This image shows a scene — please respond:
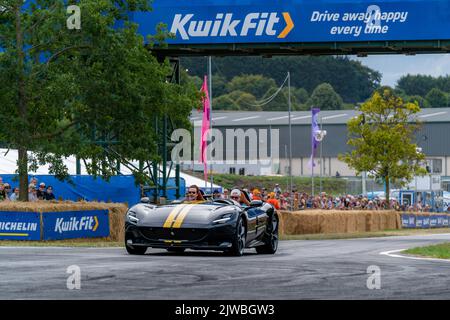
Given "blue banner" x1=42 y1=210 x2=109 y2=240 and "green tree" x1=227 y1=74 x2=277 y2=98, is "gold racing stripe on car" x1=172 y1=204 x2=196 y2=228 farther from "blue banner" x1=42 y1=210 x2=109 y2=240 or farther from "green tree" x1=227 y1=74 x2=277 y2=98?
"green tree" x1=227 y1=74 x2=277 y2=98

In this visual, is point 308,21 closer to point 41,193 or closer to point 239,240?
point 41,193

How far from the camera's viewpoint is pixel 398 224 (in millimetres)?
51344

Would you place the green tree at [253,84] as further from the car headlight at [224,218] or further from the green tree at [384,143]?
the car headlight at [224,218]

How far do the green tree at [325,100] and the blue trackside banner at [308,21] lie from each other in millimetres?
132145

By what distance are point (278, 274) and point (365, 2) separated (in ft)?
79.7

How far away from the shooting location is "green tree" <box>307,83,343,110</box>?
171 meters

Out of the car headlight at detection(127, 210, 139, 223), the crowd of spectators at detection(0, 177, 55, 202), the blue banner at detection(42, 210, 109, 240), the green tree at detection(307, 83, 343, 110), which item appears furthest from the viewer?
the green tree at detection(307, 83, 343, 110)

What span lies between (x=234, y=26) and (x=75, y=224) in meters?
12.9

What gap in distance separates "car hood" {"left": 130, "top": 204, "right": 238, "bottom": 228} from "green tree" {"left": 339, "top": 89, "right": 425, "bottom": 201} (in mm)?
40100

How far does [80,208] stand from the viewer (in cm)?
2612

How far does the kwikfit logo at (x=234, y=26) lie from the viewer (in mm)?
36562

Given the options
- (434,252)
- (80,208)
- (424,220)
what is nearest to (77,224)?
(80,208)

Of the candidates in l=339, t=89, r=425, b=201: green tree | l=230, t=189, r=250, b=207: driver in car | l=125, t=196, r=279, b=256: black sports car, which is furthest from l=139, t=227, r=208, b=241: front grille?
l=339, t=89, r=425, b=201: green tree
